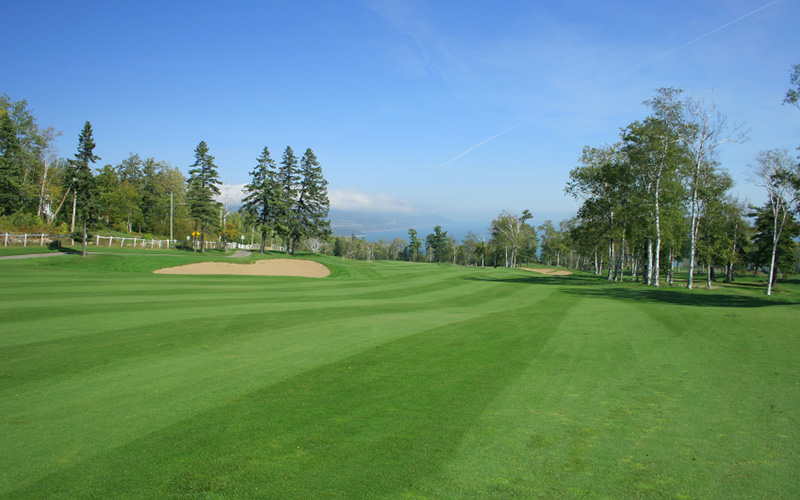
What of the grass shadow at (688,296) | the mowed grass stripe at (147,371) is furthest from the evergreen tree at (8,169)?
the grass shadow at (688,296)

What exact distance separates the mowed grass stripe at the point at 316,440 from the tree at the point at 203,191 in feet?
187

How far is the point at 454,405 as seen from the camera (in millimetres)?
6000

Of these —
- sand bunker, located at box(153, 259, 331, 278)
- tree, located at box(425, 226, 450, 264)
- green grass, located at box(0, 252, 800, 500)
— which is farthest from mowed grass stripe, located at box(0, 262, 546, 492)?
tree, located at box(425, 226, 450, 264)

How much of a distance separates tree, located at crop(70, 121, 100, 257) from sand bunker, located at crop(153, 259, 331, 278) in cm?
920

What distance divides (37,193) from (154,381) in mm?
72517

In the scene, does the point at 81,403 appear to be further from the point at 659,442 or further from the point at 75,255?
the point at 75,255

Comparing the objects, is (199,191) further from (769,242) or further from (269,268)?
(769,242)

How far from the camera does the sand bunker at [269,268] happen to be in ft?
118

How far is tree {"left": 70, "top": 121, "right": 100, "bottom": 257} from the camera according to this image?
34406 mm

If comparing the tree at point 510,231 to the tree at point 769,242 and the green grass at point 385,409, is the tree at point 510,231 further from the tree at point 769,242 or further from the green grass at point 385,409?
the green grass at point 385,409

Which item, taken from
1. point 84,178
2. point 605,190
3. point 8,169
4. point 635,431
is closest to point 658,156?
point 605,190

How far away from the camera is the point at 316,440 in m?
4.75

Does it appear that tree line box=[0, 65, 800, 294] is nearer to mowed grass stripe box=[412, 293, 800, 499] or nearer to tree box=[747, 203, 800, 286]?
tree box=[747, 203, 800, 286]

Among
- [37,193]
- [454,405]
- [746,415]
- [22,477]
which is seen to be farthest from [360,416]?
[37,193]
